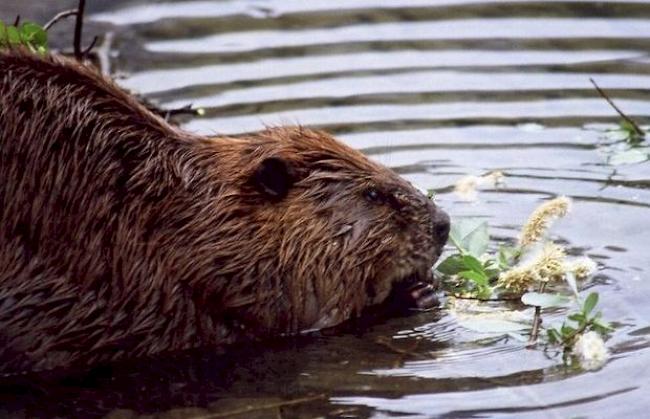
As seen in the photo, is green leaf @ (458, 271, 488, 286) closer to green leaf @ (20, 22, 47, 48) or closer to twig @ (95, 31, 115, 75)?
green leaf @ (20, 22, 47, 48)

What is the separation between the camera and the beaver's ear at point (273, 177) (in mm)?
4970

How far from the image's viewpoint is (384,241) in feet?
16.7

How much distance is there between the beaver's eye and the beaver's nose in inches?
6.7

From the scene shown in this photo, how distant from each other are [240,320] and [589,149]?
7.01 ft

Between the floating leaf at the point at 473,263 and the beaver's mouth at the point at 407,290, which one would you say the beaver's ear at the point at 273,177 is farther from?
the floating leaf at the point at 473,263

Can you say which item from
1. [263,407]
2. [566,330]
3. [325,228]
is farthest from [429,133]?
[263,407]

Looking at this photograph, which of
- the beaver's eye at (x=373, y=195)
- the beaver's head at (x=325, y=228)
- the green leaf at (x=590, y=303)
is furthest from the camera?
the beaver's eye at (x=373, y=195)

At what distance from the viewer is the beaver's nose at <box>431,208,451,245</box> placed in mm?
5129

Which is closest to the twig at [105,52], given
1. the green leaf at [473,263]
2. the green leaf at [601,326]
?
the green leaf at [473,263]

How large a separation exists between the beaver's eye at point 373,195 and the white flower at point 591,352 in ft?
2.74

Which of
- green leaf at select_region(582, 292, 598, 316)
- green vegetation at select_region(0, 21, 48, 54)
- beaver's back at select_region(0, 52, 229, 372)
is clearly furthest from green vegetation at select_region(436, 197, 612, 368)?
green vegetation at select_region(0, 21, 48, 54)

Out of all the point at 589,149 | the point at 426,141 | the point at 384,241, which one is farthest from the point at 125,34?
the point at 384,241

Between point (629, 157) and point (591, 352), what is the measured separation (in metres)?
1.89

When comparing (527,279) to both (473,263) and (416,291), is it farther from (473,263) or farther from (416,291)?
(416,291)
